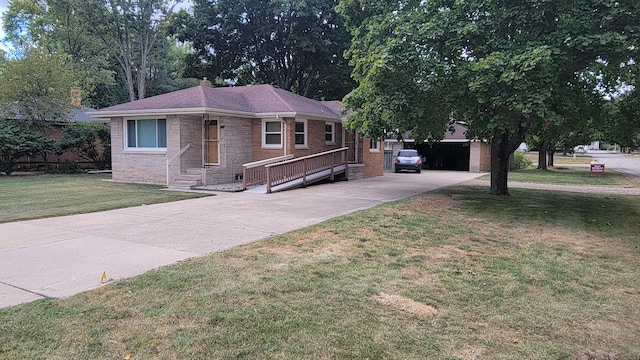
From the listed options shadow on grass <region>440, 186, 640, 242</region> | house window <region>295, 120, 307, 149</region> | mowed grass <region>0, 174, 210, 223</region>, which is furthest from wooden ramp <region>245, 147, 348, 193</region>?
shadow on grass <region>440, 186, 640, 242</region>

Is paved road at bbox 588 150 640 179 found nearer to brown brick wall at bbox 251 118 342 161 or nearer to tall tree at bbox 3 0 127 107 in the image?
brown brick wall at bbox 251 118 342 161

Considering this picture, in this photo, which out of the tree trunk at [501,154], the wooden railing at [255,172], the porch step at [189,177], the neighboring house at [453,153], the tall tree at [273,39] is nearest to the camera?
the tree trunk at [501,154]

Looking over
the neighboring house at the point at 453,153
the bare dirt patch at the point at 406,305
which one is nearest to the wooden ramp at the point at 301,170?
the bare dirt patch at the point at 406,305

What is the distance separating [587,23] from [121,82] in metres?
40.1

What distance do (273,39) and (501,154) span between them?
18.5m

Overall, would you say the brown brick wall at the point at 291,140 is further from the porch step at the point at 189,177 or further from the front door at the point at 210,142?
the porch step at the point at 189,177

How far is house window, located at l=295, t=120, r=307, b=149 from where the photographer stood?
57.3 feet

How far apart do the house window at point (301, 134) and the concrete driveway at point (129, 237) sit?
6.00 m

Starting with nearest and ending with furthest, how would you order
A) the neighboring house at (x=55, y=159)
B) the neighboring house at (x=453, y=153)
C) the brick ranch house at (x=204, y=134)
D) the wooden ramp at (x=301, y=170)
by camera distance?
the wooden ramp at (x=301, y=170), the brick ranch house at (x=204, y=134), the neighboring house at (x=55, y=159), the neighboring house at (x=453, y=153)

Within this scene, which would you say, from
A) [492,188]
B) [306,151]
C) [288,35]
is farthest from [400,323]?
[288,35]

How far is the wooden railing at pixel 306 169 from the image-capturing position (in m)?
14.3

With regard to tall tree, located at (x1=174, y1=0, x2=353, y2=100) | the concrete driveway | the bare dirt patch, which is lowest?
the bare dirt patch

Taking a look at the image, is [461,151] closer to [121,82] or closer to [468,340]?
[468,340]

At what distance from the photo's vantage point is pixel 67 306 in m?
3.95
